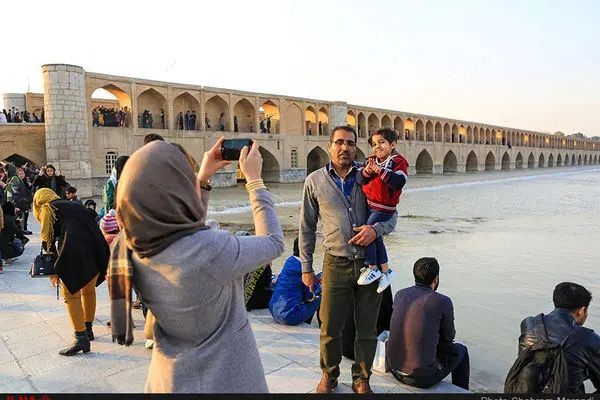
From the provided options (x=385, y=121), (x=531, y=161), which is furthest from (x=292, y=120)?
(x=531, y=161)

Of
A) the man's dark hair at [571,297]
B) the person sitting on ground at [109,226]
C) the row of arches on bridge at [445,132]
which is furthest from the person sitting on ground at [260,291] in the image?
the row of arches on bridge at [445,132]

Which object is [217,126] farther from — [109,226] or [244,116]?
[109,226]

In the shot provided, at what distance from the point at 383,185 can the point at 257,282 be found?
6.28 feet

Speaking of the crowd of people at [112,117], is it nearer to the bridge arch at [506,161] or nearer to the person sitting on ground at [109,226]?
the person sitting on ground at [109,226]

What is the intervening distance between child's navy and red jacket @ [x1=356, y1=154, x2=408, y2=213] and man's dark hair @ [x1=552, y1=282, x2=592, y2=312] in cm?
96

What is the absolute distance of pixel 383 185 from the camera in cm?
255

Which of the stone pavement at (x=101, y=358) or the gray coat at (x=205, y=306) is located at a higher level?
the gray coat at (x=205, y=306)

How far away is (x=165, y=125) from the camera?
21.6 meters

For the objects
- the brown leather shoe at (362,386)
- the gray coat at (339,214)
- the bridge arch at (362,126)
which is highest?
the bridge arch at (362,126)

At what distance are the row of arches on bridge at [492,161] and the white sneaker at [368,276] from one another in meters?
39.7

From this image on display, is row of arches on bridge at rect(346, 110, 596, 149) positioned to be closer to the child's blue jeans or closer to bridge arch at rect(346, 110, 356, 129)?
bridge arch at rect(346, 110, 356, 129)

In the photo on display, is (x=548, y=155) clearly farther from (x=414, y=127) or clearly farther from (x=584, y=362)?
(x=584, y=362)

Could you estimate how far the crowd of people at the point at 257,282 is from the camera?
1057mm

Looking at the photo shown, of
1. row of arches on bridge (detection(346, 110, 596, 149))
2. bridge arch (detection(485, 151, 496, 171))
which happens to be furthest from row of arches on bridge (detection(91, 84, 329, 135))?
bridge arch (detection(485, 151, 496, 171))
